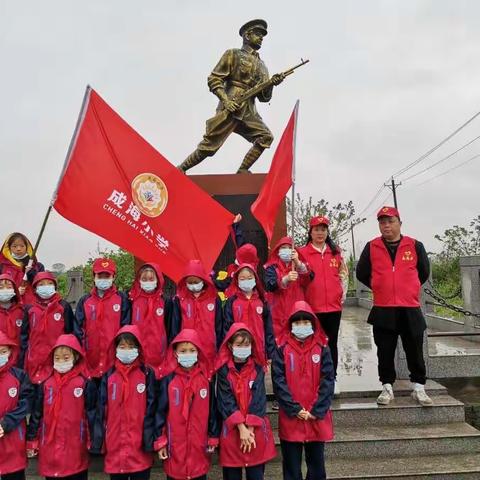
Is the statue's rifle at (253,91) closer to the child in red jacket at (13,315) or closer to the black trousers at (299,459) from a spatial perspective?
the child in red jacket at (13,315)

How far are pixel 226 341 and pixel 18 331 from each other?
1824 millimetres

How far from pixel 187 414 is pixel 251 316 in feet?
3.35

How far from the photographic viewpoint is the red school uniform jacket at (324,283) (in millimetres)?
4219

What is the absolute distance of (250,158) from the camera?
6715mm

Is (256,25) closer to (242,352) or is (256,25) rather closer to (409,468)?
(242,352)

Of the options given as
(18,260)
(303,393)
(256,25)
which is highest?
(256,25)

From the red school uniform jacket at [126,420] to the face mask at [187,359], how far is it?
23 centimetres

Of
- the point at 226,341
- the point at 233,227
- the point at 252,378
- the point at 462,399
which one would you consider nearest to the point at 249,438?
the point at 252,378

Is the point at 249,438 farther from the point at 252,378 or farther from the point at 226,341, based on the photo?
the point at 226,341

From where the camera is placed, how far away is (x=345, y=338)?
25.3 feet

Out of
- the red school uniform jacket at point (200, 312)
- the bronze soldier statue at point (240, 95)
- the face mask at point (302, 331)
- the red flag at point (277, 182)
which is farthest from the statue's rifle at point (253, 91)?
the face mask at point (302, 331)

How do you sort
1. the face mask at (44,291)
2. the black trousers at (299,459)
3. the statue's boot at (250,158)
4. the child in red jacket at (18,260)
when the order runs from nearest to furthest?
the black trousers at (299,459) < the face mask at (44,291) < the child in red jacket at (18,260) < the statue's boot at (250,158)

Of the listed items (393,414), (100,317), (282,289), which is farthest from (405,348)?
(100,317)

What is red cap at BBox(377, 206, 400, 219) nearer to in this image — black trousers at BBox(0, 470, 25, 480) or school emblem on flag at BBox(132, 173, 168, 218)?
school emblem on flag at BBox(132, 173, 168, 218)
